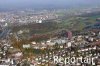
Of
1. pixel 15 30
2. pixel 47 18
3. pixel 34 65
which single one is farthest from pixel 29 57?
pixel 47 18

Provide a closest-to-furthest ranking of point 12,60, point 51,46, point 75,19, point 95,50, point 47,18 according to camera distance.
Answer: point 12,60 < point 95,50 < point 51,46 < point 75,19 < point 47,18

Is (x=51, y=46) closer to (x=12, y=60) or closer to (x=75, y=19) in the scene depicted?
(x=12, y=60)

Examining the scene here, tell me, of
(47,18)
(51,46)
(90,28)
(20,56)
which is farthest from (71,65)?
(47,18)

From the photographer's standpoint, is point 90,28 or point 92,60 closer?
point 92,60

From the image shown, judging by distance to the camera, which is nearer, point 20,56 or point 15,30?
point 20,56

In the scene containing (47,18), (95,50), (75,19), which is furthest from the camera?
(47,18)

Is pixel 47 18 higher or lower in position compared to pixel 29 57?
lower

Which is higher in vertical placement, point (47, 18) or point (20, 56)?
point (20, 56)

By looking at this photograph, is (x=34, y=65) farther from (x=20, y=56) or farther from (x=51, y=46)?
(x=51, y=46)

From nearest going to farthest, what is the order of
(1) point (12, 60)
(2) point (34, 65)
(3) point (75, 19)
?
(2) point (34, 65) < (1) point (12, 60) < (3) point (75, 19)
